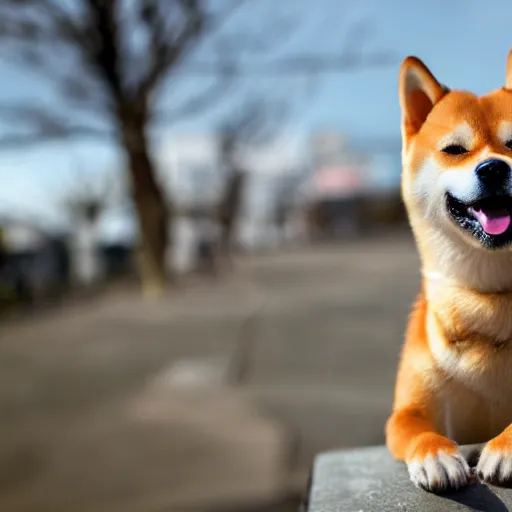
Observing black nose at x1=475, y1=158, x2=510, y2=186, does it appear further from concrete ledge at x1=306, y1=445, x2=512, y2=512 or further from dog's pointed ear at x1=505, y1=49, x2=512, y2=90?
concrete ledge at x1=306, y1=445, x2=512, y2=512

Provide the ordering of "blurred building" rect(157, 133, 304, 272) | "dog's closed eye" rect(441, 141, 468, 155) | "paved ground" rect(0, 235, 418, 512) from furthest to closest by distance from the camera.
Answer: "blurred building" rect(157, 133, 304, 272), "paved ground" rect(0, 235, 418, 512), "dog's closed eye" rect(441, 141, 468, 155)

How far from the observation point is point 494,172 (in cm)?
117

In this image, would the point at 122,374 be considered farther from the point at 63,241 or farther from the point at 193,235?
the point at 193,235

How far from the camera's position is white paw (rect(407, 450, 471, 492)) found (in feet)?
3.76

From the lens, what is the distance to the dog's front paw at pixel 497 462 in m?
1.15

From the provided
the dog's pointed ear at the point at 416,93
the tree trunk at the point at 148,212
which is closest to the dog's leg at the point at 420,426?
the dog's pointed ear at the point at 416,93

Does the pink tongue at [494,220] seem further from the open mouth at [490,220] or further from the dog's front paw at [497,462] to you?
the dog's front paw at [497,462]

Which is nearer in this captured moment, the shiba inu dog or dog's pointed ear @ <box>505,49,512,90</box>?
the shiba inu dog

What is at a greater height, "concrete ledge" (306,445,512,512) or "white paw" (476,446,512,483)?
"white paw" (476,446,512,483)

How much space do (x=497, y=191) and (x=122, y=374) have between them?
6.93 m

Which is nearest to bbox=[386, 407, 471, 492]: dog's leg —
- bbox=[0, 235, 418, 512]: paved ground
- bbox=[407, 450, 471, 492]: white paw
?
bbox=[407, 450, 471, 492]: white paw

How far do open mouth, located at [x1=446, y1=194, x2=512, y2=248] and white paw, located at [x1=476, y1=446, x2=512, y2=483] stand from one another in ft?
1.26

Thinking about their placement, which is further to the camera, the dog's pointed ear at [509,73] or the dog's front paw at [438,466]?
the dog's pointed ear at [509,73]

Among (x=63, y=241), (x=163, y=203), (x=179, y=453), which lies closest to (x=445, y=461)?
(x=179, y=453)
